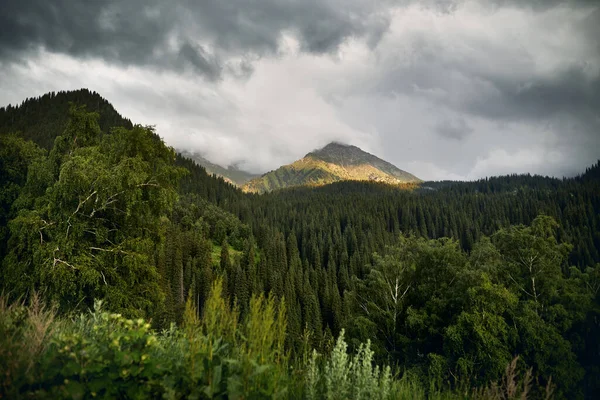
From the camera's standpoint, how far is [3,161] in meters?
19.0

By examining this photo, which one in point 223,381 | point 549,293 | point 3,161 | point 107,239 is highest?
point 3,161

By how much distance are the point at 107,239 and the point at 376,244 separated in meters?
139

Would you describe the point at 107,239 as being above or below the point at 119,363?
above

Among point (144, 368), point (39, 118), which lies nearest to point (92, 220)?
point (144, 368)

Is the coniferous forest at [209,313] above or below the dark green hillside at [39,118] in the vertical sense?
below

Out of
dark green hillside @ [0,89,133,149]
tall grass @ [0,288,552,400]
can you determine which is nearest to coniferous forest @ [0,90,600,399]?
tall grass @ [0,288,552,400]

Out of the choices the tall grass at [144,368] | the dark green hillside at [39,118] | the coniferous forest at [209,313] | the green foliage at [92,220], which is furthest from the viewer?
the dark green hillside at [39,118]

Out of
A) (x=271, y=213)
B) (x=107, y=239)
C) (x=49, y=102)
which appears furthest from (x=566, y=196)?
(x=49, y=102)

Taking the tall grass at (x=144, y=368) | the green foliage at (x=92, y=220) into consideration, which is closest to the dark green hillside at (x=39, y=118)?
the green foliage at (x=92, y=220)

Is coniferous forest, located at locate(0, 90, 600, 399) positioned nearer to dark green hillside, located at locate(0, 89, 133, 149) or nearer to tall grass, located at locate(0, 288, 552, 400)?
tall grass, located at locate(0, 288, 552, 400)

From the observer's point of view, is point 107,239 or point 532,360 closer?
point 107,239

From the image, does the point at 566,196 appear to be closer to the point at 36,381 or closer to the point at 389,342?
the point at 389,342

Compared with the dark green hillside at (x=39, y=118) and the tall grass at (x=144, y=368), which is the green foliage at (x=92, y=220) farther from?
the dark green hillside at (x=39, y=118)

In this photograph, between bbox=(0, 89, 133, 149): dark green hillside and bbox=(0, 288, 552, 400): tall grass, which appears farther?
bbox=(0, 89, 133, 149): dark green hillside
